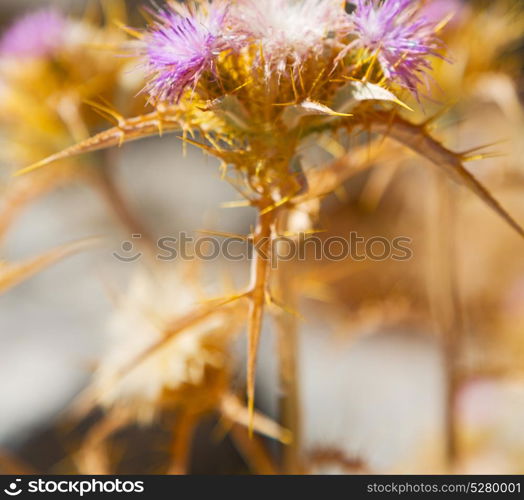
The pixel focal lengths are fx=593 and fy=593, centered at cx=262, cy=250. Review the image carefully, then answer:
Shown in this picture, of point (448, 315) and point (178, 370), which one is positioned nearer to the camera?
point (178, 370)

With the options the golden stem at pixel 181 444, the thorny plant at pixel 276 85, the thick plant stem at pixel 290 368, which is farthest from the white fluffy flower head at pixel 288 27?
the golden stem at pixel 181 444

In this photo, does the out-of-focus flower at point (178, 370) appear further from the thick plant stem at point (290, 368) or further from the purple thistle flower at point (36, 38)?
the purple thistle flower at point (36, 38)

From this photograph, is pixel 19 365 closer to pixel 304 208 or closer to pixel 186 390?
pixel 186 390

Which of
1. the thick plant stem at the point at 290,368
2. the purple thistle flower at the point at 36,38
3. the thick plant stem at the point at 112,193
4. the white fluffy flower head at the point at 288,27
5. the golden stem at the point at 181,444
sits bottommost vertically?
the golden stem at the point at 181,444

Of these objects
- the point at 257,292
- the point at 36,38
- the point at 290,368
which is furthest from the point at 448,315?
the point at 36,38

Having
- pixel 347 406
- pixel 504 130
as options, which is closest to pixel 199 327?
pixel 347 406

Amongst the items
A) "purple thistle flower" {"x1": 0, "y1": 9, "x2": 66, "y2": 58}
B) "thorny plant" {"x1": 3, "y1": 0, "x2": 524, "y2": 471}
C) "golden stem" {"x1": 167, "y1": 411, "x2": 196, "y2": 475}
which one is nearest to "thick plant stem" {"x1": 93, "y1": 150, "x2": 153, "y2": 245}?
"purple thistle flower" {"x1": 0, "y1": 9, "x2": 66, "y2": 58}

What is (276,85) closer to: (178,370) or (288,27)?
(288,27)

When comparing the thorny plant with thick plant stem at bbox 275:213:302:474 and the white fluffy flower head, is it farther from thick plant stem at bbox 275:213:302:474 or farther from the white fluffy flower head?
thick plant stem at bbox 275:213:302:474
